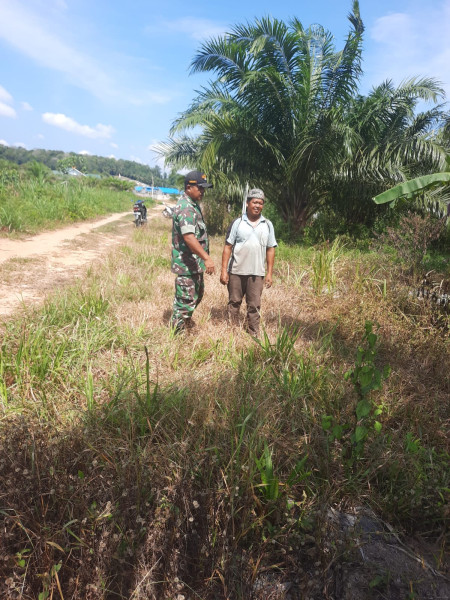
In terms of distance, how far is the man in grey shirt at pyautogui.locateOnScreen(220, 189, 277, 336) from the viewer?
3.53 m

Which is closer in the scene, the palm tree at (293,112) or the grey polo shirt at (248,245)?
the grey polo shirt at (248,245)

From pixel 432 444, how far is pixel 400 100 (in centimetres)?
950

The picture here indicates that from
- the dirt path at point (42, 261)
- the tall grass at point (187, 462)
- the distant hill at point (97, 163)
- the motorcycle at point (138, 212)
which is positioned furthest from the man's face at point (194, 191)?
the distant hill at point (97, 163)

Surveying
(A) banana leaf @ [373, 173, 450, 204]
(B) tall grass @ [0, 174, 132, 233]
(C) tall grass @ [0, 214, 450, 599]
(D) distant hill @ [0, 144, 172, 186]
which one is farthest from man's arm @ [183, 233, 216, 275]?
(D) distant hill @ [0, 144, 172, 186]

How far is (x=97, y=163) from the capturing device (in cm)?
12269

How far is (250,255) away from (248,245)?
10 centimetres

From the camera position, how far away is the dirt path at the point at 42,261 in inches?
180

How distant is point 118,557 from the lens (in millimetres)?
1363

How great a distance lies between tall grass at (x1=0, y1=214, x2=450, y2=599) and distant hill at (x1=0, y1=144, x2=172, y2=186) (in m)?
104

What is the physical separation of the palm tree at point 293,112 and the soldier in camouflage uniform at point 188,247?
542 centimetres

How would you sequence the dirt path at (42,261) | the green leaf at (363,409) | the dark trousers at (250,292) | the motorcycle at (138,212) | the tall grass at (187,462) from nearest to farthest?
the tall grass at (187,462) → the green leaf at (363,409) → the dark trousers at (250,292) → the dirt path at (42,261) → the motorcycle at (138,212)

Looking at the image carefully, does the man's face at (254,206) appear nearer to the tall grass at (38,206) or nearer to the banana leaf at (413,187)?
the banana leaf at (413,187)

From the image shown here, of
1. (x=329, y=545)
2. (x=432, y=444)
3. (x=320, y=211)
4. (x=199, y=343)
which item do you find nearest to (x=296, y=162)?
(x=320, y=211)

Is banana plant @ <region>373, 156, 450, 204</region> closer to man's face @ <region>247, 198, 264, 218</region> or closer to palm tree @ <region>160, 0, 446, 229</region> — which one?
man's face @ <region>247, 198, 264, 218</region>
